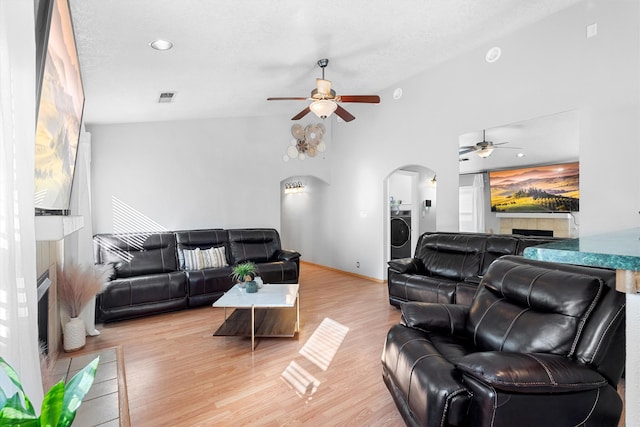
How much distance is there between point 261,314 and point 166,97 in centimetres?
289

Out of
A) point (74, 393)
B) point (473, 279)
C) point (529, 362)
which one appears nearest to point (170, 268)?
point (473, 279)

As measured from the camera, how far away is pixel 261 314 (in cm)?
357

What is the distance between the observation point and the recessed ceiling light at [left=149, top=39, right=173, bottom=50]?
2650mm

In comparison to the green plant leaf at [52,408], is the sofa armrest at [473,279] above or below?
below

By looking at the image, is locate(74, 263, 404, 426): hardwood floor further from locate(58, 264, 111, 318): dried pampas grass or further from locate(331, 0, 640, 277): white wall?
locate(331, 0, 640, 277): white wall

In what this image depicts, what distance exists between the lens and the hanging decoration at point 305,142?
600 cm

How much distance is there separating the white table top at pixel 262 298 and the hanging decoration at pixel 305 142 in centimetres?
312

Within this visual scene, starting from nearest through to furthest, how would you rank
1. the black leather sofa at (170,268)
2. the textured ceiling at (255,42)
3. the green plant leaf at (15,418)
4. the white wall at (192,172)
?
the green plant leaf at (15,418)
the textured ceiling at (255,42)
the black leather sofa at (170,268)
the white wall at (192,172)

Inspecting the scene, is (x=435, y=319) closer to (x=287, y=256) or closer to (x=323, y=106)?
(x=323, y=106)

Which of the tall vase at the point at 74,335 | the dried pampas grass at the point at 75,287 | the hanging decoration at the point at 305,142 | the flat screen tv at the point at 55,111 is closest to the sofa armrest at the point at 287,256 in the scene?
the hanging decoration at the point at 305,142

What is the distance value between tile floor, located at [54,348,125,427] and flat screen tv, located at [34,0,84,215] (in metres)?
0.99

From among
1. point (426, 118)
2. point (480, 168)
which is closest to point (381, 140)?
point (426, 118)

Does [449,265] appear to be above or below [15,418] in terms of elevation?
below

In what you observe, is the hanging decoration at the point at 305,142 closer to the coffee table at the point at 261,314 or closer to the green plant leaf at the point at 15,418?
the coffee table at the point at 261,314
